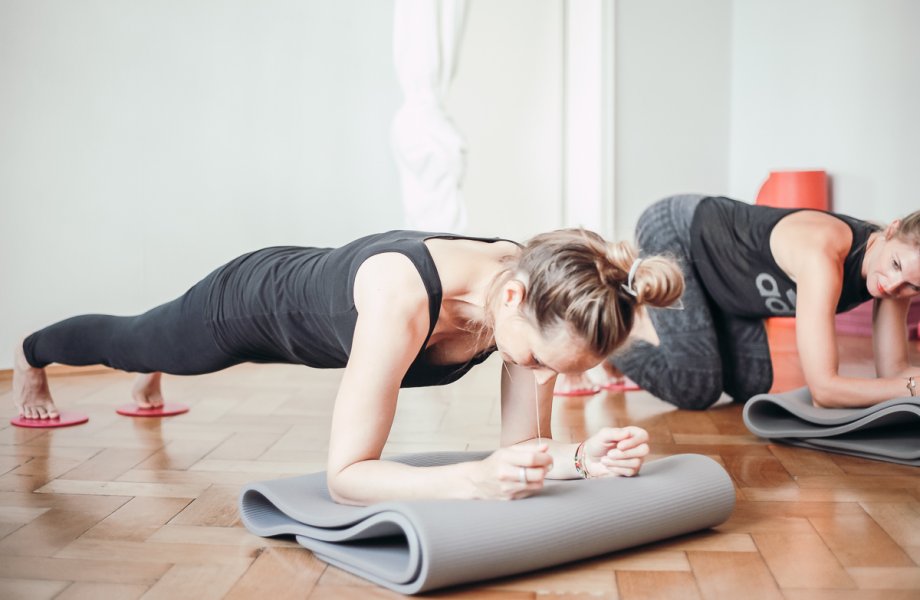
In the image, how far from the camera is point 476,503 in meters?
1.56

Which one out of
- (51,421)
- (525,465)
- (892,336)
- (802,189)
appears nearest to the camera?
(525,465)

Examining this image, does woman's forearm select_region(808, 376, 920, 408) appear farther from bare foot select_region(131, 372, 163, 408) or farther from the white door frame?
the white door frame

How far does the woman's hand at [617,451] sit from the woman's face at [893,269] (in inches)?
35.7

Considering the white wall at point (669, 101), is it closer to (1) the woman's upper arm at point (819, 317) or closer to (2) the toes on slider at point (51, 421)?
(1) the woman's upper arm at point (819, 317)

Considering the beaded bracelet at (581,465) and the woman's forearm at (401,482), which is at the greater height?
the woman's forearm at (401,482)

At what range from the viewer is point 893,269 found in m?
2.34

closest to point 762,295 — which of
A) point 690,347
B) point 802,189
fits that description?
point 690,347

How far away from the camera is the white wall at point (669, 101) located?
5.52 m

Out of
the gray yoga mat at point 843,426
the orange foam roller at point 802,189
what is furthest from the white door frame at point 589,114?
the gray yoga mat at point 843,426

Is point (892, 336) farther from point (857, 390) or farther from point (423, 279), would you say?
point (423, 279)

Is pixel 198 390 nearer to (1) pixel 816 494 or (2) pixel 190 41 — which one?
(2) pixel 190 41

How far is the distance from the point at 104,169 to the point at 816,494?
2872mm

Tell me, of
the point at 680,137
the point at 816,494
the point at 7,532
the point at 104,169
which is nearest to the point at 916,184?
the point at 680,137

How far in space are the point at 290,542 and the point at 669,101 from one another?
453 centimetres
